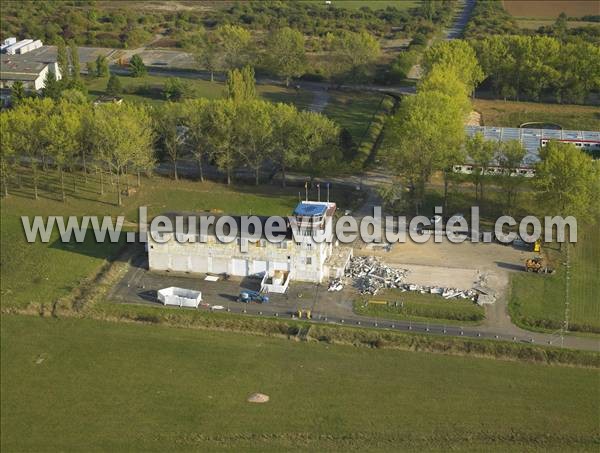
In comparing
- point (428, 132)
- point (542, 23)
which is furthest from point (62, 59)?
point (542, 23)

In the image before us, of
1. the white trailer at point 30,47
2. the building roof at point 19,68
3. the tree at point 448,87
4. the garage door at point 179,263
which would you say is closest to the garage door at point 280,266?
the garage door at point 179,263

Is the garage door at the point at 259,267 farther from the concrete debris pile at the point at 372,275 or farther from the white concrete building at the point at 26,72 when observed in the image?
the white concrete building at the point at 26,72

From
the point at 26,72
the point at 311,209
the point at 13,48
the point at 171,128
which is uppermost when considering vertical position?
the point at 13,48

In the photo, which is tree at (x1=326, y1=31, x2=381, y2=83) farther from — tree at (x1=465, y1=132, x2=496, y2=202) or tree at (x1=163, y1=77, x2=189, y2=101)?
tree at (x1=465, y1=132, x2=496, y2=202)

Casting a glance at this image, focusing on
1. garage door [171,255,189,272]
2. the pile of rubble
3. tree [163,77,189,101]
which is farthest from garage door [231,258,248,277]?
tree [163,77,189,101]

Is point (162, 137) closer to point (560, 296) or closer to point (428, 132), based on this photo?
point (428, 132)

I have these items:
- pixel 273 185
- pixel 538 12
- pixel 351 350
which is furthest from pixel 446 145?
pixel 538 12
